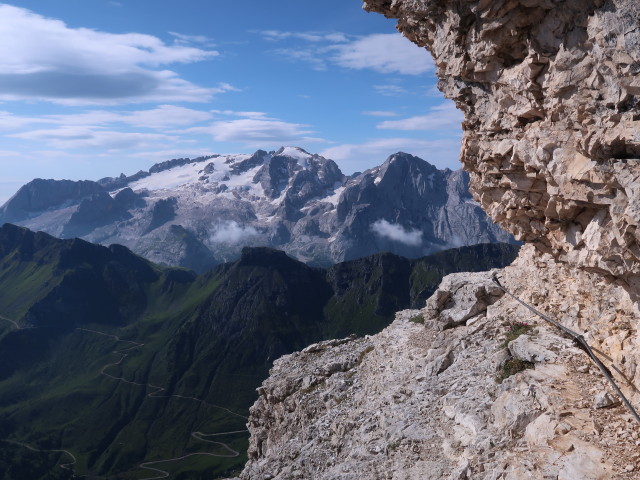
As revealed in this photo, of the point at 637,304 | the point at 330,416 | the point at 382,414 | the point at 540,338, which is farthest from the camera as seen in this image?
the point at 330,416

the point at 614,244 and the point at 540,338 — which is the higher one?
the point at 614,244

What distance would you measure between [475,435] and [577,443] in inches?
230

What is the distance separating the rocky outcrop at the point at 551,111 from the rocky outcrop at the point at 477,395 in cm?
462

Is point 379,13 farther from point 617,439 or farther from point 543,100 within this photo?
point 617,439

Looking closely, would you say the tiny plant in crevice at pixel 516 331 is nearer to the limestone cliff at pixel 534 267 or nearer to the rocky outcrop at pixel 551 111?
the limestone cliff at pixel 534 267

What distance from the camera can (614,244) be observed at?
61.3ft

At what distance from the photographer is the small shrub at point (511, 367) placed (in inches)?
1053

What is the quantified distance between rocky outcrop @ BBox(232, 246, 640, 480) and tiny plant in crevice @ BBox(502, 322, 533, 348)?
176 millimetres

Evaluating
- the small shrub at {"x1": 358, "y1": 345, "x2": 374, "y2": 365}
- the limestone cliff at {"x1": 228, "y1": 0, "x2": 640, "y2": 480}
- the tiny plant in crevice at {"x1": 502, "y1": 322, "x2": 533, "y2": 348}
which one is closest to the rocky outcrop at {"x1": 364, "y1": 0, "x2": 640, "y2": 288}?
the limestone cliff at {"x1": 228, "y1": 0, "x2": 640, "y2": 480}

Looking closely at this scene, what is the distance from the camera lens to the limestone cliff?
1814 cm

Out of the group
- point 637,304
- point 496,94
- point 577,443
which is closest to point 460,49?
point 496,94

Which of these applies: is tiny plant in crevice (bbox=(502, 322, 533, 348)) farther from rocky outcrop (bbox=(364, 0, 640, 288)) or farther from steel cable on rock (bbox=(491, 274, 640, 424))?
rocky outcrop (bbox=(364, 0, 640, 288))

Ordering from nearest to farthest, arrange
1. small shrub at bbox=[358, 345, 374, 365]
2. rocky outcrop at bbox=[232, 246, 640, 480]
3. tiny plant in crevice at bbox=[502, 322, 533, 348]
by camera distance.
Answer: rocky outcrop at bbox=[232, 246, 640, 480] → tiny plant in crevice at bbox=[502, 322, 533, 348] → small shrub at bbox=[358, 345, 374, 365]

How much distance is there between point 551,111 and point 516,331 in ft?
51.3
